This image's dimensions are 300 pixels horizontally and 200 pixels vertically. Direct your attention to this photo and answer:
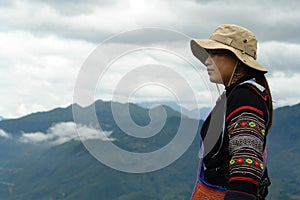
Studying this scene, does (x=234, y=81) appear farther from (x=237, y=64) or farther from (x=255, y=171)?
(x=255, y=171)

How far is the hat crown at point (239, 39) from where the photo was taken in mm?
4551

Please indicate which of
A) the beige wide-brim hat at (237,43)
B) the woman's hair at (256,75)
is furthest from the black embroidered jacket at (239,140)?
the beige wide-brim hat at (237,43)

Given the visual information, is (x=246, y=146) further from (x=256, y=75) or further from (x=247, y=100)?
(x=256, y=75)

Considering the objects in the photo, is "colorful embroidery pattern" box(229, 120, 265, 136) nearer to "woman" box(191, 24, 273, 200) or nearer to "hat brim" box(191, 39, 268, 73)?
"woman" box(191, 24, 273, 200)

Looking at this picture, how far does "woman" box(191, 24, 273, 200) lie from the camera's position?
3840 mm

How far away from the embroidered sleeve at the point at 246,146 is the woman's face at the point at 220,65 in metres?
0.70

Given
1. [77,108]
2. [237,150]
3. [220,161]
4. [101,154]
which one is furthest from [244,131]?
[77,108]

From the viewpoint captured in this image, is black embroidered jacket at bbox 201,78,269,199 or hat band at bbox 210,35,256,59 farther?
hat band at bbox 210,35,256,59

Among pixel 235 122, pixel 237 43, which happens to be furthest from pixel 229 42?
pixel 235 122

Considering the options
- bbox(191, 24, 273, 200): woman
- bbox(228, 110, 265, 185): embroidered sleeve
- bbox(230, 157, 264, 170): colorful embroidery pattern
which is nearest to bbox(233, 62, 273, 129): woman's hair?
bbox(191, 24, 273, 200): woman

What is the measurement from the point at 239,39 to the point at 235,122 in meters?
0.95

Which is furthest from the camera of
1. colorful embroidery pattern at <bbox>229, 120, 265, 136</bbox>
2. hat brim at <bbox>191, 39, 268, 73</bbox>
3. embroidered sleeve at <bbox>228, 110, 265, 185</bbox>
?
hat brim at <bbox>191, 39, 268, 73</bbox>

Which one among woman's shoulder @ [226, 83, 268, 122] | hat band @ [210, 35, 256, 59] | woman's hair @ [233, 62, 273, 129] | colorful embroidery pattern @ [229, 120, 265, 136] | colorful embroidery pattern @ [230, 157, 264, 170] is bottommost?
colorful embroidery pattern @ [230, 157, 264, 170]

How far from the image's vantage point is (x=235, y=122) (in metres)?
4.05
